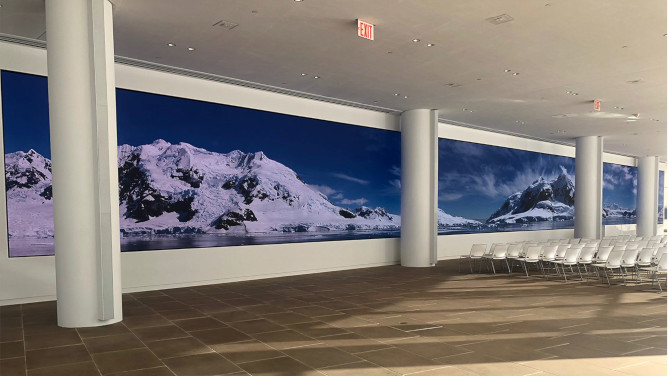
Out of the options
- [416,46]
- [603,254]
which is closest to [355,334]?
[416,46]

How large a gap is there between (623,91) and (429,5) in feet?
25.6

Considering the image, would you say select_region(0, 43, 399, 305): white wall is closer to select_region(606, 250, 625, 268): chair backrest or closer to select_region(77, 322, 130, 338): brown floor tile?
select_region(77, 322, 130, 338): brown floor tile

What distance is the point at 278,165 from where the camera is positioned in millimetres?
12734

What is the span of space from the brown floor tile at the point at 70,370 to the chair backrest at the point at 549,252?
33.0ft

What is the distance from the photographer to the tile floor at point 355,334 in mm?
5250

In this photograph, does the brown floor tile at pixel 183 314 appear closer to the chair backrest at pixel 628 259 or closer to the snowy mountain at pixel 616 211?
the chair backrest at pixel 628 259

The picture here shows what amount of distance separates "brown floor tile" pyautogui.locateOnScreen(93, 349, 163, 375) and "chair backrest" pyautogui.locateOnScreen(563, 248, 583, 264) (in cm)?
931

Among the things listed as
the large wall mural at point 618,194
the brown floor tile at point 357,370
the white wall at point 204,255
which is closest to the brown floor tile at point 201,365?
the brown floor tile at point 357,370

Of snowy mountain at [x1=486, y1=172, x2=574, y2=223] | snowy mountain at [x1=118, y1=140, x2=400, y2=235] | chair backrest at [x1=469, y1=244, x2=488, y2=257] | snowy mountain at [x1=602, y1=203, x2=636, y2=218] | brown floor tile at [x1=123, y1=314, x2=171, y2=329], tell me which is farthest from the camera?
snowy mountain at [x1=602, y1=203, x2=636, y2=218]

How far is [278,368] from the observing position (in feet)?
16.9

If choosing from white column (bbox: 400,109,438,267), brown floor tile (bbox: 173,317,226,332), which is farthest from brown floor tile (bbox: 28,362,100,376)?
white column (bbox: 400,109,438,267)

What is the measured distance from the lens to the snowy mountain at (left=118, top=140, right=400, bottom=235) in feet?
34.0

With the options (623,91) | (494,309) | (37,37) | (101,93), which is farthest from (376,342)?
(623,91)

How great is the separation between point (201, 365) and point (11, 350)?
2.41 metres
